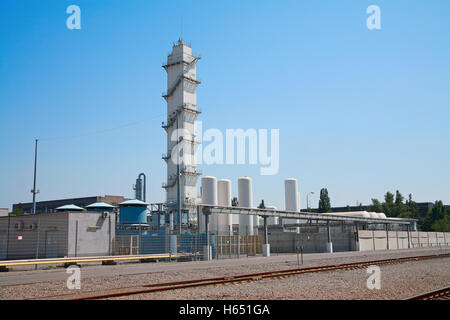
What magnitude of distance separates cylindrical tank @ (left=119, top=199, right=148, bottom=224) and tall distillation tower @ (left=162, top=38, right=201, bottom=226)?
17409mm

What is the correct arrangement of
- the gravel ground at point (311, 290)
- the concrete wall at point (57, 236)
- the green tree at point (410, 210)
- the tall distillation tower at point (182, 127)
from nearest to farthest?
the gravel ground at point (311, 290) → the concrete wall at point (57, 236) → the tall distillation tower at point (182, 127) → the green tree at point (410, 210)

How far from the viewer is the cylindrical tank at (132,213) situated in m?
41.3

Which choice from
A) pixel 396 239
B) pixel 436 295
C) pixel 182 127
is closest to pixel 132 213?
pixel 182 127

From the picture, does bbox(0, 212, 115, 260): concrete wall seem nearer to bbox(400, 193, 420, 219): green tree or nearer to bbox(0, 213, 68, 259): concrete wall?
bbox(0, 213, 68, 259): concrete wall

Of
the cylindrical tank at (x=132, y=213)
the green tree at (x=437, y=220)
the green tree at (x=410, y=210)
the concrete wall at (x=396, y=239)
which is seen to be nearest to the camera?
the cylindrical tank at (x=132, y=213)


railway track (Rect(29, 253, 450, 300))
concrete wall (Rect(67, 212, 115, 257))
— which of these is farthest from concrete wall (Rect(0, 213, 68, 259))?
railway track (Rect(29, 253, 450, 300))

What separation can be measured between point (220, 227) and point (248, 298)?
151 feet

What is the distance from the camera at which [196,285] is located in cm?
1530

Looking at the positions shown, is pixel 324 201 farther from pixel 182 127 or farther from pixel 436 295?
pixel 436 295

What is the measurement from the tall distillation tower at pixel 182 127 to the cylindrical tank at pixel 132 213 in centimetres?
1741

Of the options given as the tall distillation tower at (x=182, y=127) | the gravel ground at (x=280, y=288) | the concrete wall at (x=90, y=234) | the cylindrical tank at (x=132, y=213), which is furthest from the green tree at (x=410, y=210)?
the gravel ground at (x=280, y=288)

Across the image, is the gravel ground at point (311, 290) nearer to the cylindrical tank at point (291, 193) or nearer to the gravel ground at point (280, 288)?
the gravel ground at point (280, 288)

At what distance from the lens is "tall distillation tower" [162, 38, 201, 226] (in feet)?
197
